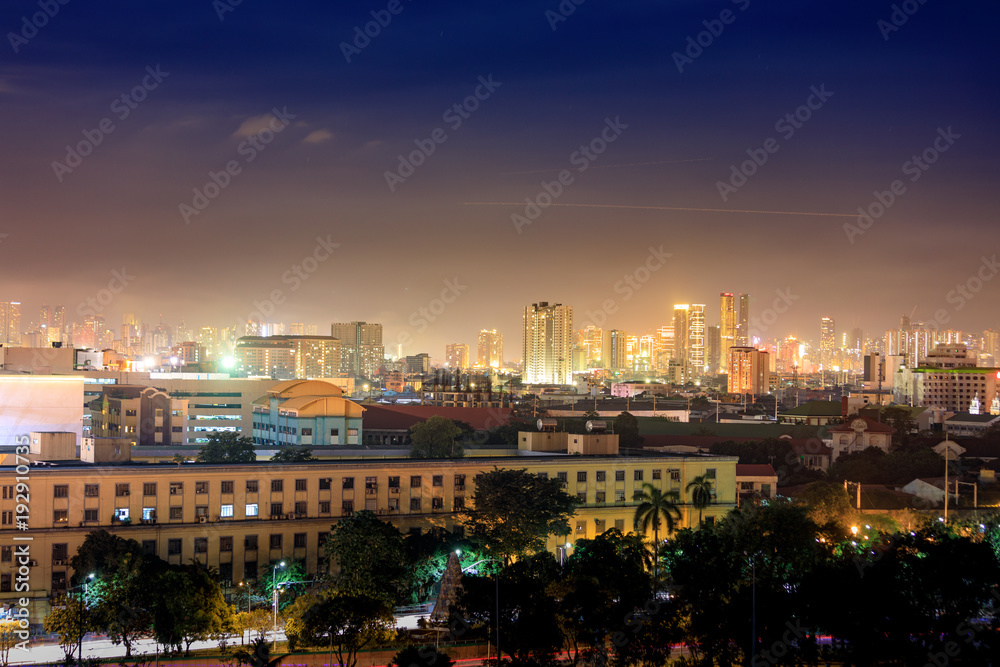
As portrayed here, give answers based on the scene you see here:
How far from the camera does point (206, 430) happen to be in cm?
6981

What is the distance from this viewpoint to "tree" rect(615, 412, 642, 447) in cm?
6377

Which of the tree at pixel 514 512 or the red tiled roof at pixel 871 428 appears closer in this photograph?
the tree at pixel 514 512

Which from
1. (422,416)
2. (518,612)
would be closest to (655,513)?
(518,612)

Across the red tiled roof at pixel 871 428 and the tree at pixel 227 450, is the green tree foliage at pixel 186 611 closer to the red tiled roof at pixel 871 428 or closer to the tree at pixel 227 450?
the tree at pixel 227 450

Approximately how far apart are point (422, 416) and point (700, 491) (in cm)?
3880

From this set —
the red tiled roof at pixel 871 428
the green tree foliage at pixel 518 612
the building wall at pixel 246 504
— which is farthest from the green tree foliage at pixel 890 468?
the green tree foliage at pixel 518 612

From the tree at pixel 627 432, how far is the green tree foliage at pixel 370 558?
39.8 m

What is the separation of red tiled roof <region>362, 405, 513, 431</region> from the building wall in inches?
1264

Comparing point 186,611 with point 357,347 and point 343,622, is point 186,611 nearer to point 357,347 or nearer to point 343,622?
point 343,622

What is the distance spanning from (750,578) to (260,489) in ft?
45.2

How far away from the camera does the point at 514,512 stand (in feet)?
93.1

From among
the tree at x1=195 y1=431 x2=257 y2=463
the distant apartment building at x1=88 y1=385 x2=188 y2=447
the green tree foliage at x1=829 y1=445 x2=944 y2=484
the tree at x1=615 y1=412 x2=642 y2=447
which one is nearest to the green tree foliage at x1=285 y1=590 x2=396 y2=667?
the tree at x1=195 y1=431 x2=257 y2=463

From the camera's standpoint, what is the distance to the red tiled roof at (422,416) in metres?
68.1

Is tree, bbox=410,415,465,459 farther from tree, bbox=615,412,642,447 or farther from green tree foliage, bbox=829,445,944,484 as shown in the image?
green tree foliage, bbox=829,445,944,484
